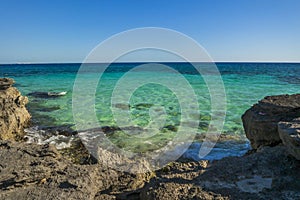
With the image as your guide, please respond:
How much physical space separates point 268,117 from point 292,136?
2.14 m

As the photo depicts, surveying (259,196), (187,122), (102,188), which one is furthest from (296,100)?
(187,122)

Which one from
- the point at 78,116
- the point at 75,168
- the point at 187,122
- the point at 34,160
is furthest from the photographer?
the point at 78,116

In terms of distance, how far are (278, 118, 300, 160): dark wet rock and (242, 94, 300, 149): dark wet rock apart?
4.81 ft

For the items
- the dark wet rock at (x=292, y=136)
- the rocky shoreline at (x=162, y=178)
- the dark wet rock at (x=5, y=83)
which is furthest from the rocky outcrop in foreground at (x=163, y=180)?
the dark wet rock at (x=5, y=83)

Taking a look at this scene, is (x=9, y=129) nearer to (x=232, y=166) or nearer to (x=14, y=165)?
(x=14, y=165)

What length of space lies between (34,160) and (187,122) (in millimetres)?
7320

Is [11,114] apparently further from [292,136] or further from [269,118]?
Result: [292,136]

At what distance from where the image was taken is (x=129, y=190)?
3.30 metres

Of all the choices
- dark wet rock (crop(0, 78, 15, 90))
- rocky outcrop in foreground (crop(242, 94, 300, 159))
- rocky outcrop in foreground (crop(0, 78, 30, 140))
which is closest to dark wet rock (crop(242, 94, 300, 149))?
rocky outcrop in foreground (crop(242, 94, 300, 159))

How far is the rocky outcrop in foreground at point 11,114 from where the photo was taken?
25.6 ft

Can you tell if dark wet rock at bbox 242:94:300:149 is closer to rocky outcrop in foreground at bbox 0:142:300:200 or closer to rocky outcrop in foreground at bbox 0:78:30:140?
rocky outcrop in foreground at bbox 0:142:300:200

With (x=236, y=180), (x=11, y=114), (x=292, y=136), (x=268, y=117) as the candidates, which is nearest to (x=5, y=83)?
(x=11, y=114)

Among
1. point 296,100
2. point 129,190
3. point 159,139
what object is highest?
point 296,100

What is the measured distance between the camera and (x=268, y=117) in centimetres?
484
